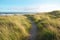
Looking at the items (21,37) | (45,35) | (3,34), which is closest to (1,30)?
(3,34)

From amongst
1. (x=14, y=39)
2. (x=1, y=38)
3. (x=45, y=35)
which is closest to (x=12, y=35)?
(x=14, y=39)

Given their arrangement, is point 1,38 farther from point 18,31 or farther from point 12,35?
point 18,31

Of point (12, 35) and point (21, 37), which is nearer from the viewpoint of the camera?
point (12, 35)

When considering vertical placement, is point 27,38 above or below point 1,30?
below

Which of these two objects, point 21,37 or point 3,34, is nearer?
point 3,34

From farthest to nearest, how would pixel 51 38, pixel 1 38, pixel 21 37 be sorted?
pixel 21 37
pixel 51 38
pixel 1 38

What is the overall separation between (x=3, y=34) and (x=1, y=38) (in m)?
0.44

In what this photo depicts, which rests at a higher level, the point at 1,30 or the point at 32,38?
the point at 1,30

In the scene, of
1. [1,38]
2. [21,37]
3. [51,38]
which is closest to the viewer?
[1,38]

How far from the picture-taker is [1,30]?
12.6 metres

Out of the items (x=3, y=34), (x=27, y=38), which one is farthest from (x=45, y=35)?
(x=3, y=34)

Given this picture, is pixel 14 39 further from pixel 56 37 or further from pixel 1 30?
pixel 56 37

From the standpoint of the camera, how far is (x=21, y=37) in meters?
13.9

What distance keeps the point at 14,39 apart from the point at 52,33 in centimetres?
252
